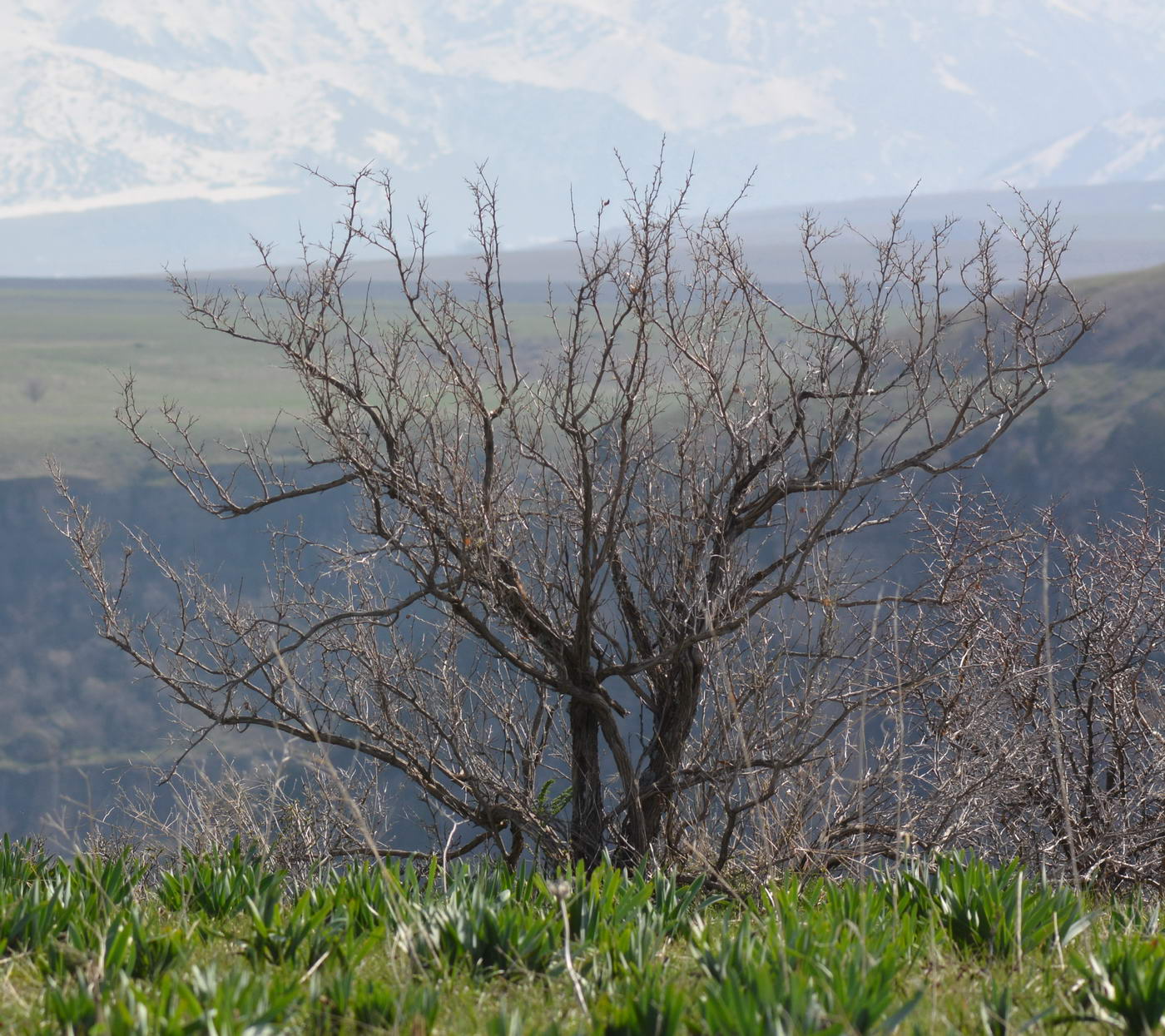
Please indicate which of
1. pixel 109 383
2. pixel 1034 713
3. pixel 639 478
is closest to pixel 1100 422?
pixel 1034 713

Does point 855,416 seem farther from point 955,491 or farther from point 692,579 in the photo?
point 955,491

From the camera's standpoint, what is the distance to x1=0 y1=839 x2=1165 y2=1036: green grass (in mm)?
2936

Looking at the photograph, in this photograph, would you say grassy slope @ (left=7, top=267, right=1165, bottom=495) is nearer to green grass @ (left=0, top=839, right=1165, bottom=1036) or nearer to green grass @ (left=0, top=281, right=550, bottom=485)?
green grass @ (left=0, top=281, right=550, bottom=485)

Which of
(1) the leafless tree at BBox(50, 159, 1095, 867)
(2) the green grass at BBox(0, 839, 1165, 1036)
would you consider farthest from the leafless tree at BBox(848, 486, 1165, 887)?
(2) the green grass at BBox(0, 839, 1165, 1036)

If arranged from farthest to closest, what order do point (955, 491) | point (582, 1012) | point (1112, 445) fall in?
1. point (1112, 445)
2. point (955, 491)
3. point (582, 1012)

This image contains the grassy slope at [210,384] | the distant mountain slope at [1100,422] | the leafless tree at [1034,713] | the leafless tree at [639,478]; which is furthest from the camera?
the grassy slope at [210,384]

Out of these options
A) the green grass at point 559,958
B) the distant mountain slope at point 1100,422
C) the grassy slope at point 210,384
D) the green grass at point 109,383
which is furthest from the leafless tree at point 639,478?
the green grass at point 109,383

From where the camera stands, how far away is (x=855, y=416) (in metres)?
8.64

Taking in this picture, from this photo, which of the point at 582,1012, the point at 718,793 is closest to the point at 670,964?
the point at 582,1012

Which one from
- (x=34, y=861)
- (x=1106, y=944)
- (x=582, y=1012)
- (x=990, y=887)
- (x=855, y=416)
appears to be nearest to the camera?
(x=582, y=1012)

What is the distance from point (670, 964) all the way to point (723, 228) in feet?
20.5

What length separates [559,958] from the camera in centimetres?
368

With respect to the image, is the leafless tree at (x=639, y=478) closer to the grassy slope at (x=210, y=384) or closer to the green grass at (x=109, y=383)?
the grassy slope at (x=210, y=384)

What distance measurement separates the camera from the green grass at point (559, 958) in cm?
294
